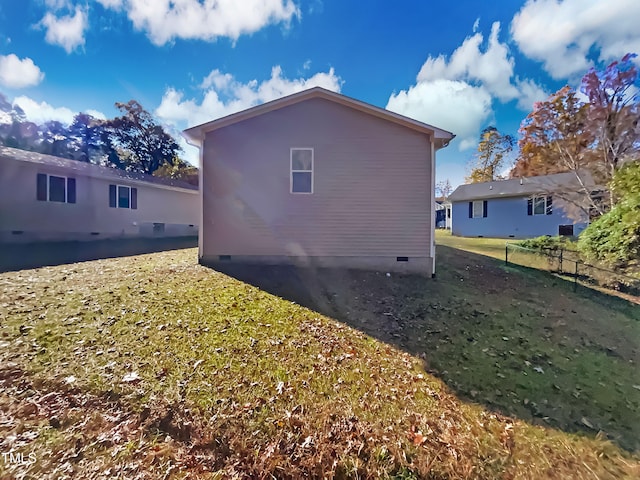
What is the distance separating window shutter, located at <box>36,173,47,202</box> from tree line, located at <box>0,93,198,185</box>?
1716 centimetres

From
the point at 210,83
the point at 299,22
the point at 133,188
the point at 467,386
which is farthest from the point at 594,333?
the point at 133,188

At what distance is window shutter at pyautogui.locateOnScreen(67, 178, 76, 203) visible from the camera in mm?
13773

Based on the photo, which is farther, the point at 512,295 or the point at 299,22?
the point at 299,22

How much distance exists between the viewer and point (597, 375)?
428 cm

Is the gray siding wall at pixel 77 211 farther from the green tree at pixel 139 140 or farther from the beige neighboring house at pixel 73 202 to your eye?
the green tree at pixel 139 140

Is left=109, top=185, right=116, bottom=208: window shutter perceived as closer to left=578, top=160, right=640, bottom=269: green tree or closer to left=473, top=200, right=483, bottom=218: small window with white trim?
left=578, top=160, right=640, bottom=269: green tree

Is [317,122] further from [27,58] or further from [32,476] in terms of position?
[27,58]

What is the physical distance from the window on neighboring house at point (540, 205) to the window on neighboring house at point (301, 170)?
18380 mm

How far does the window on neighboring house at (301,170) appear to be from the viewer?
882 centimetres

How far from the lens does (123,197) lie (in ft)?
52.6

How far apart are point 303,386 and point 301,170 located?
6.45 m

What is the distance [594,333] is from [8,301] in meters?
10.5

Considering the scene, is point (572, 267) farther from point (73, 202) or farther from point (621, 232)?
point (73, 202)

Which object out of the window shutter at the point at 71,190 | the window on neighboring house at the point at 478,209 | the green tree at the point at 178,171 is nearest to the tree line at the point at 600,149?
the window on neighboring house at the point at 478,209
